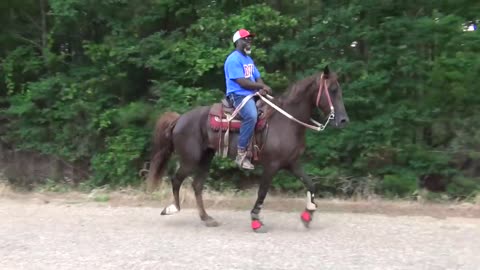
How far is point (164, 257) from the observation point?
666 centimetres

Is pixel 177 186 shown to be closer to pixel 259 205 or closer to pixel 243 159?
pixel 243 159

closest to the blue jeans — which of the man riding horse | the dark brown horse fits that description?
the man riding horse

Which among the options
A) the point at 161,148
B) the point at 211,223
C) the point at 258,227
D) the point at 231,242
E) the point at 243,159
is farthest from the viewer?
the point at 161,148

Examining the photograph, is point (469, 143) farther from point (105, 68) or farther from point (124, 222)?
point (105, 68)

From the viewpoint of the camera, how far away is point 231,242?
733 centimetres

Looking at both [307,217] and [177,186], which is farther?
[177,186]

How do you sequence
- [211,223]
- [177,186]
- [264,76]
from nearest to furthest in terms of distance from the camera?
[211,223] < [177,186] < [264,76]

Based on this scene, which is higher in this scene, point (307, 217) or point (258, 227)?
point (307, 217)

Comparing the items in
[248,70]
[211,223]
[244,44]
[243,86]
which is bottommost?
[211,223]

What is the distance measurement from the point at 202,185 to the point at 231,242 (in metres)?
1.63

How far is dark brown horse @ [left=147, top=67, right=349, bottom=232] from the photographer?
7.80 metres

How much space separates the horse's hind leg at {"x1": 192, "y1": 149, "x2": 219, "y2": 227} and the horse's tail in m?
0.58

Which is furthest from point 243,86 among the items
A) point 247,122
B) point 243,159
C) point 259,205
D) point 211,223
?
point 211,223

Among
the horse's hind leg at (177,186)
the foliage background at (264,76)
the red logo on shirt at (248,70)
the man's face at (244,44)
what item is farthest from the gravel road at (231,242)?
the man's face at (244,44)
